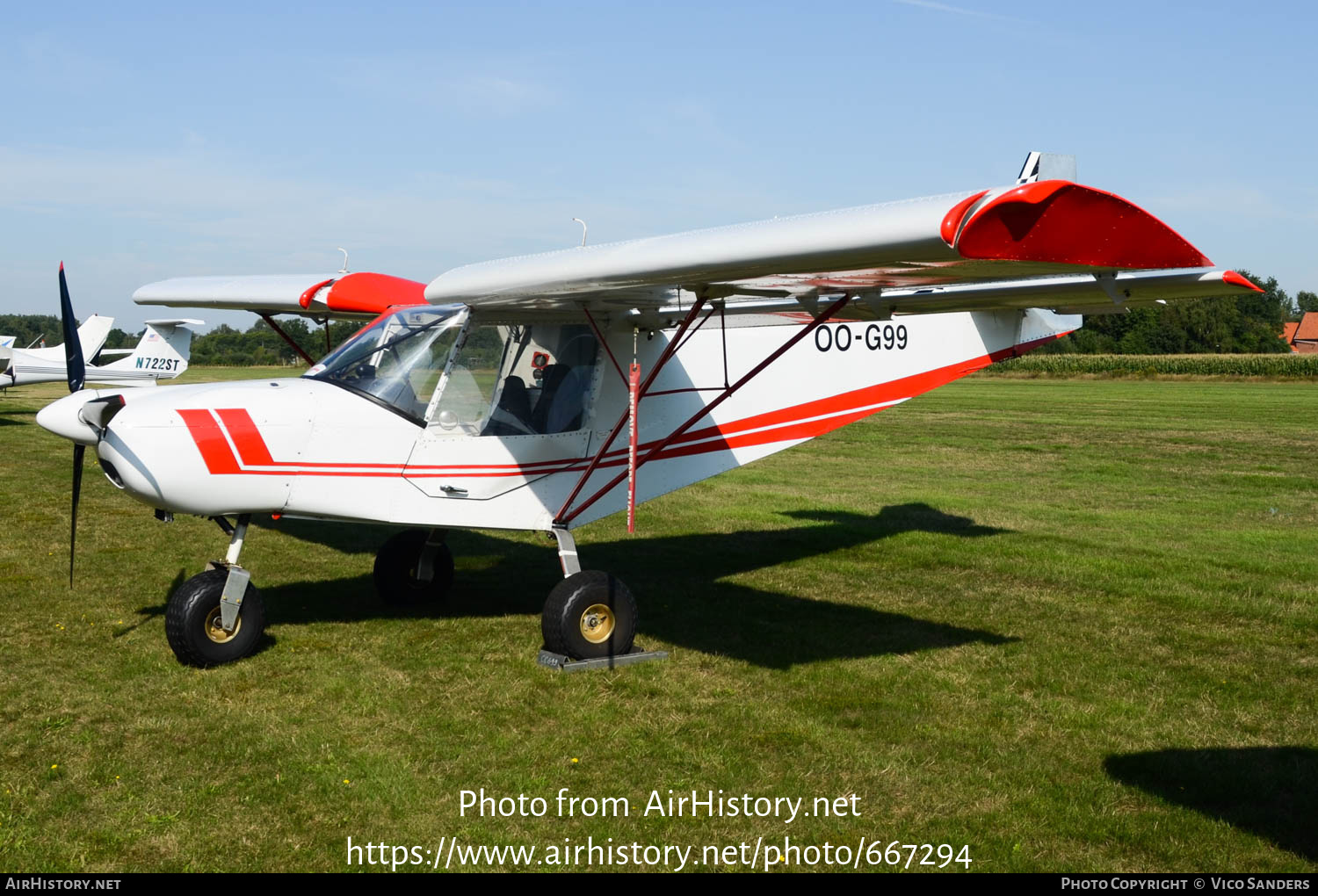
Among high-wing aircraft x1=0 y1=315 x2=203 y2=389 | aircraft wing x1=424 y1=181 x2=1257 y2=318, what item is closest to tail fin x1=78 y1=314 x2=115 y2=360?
high-wing aircraft x1=0 y1=315 x2=203 y2=389

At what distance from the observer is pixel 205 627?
250 inches

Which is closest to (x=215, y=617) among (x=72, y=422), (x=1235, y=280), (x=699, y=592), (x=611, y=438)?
(x=72, y=422)

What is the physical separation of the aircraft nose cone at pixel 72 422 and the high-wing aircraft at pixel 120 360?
93.5 feet

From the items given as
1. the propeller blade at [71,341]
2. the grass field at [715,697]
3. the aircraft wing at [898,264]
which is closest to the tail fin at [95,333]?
the grass field at [715,697]

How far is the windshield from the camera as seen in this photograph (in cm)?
683

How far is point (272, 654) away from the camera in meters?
6.68

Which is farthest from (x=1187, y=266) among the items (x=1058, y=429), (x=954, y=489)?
(x=1058, y=429)

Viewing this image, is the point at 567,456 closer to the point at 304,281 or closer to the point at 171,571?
the point at 304,281

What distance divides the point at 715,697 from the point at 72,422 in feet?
12.7

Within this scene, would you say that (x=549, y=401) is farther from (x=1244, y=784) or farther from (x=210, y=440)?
(x=1244, y=784)

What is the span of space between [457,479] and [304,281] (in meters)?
3.33

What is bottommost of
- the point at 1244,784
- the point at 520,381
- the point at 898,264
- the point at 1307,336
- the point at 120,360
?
the point at 1244,784

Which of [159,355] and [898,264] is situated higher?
[898,264]
